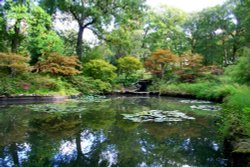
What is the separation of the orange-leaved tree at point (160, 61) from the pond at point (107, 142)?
13.0 metres

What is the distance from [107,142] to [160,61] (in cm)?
1603

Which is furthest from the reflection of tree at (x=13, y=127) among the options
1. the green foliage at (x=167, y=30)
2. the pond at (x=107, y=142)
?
the green foliage at (x=167, y=30)

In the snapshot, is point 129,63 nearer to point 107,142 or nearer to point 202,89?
point 202,89

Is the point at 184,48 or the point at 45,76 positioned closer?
the point at 45,76

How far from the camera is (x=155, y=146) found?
535 centimetres

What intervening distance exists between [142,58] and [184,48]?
193 inches

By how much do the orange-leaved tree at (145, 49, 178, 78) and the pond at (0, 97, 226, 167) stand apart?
42.5ft

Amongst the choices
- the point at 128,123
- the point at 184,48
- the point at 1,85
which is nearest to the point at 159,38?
the point at 184,48

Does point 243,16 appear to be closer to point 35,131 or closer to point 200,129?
point 200,129

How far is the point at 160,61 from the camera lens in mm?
21078

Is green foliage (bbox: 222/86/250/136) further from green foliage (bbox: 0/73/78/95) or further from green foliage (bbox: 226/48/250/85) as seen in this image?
green foliage (bbox: 0/73/78/95)

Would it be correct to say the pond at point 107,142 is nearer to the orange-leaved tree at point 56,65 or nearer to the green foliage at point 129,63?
the orange-leaved tree at point 56,65

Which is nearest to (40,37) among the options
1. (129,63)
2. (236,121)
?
(129,63)

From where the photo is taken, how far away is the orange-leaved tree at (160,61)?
2108cm
